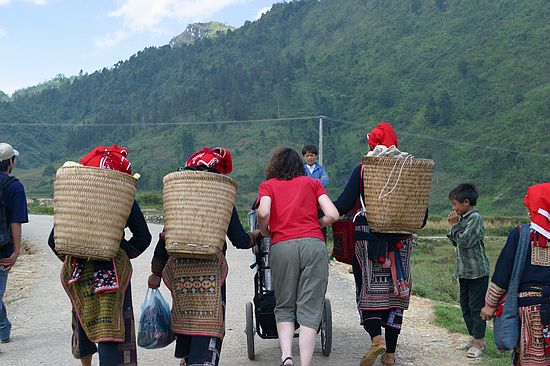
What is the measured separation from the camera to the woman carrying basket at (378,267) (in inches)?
239

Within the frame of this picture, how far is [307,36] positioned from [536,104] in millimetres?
66615

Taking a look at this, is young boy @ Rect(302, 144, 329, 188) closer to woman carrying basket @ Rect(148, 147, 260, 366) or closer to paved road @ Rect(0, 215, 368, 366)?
paved road @ Rect(0, 215, 368, 366)

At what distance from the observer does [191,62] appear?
13550 centimetres

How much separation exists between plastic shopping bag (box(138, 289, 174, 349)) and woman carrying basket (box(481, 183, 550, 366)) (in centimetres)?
243

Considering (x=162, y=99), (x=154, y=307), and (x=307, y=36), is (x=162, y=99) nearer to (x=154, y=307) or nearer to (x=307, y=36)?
(x=307, y=36)

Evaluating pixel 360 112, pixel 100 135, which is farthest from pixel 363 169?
pixel 100 135

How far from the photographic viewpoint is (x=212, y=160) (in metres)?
5.24

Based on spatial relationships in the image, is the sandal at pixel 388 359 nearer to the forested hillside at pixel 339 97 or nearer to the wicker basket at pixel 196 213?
the wicker basket at pixel 196 213

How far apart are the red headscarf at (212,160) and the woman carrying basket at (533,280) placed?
2059mm

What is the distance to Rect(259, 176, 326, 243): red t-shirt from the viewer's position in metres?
5.44

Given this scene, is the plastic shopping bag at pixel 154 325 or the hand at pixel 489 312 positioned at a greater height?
the hand at pixel 489 312

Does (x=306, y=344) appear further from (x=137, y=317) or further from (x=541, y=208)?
(x=137, y=317)

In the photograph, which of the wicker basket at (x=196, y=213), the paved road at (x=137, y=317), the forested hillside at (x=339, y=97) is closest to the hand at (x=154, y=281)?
the wicker basket at (x=196, y=213)

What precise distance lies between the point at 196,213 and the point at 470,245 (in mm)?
2927
